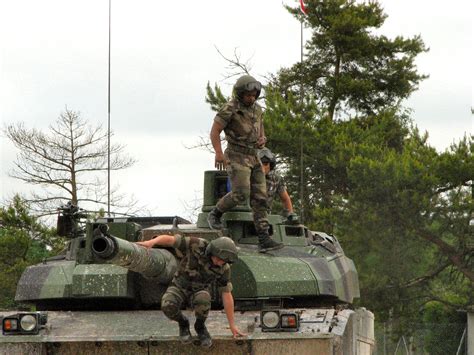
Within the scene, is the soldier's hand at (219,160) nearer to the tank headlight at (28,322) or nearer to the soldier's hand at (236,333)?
the soldier's hand at (236,333)

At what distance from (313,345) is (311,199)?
22162 millimetres

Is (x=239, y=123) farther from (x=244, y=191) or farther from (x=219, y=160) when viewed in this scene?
(x=244, y=191)

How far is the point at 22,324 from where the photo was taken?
15.5 m

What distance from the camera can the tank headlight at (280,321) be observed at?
49.6 feet

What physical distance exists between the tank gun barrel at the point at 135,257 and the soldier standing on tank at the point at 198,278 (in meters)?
0.21

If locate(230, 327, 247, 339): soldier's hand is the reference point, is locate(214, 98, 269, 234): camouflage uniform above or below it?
above

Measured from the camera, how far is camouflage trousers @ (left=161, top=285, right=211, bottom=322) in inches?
590

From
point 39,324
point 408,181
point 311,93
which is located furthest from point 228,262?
point 311,93

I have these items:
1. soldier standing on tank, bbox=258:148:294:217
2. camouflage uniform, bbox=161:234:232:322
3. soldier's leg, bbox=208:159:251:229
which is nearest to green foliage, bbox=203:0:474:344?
soldier standing on tank, bbox=258:148:294:217

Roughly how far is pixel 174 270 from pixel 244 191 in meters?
1.83

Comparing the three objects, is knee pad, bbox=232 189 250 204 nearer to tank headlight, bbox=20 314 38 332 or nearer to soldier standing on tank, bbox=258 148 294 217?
soldier standing on tank, bbox=258 148 294 217

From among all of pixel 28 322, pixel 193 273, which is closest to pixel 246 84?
pixel 193 273

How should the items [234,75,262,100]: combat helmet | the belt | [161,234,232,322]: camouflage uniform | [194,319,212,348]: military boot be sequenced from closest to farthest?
[194,319,212,348]: military boot
[161,234,232,322]: camouflage uniform
[234,75,262,100]: combat helmet
the belt

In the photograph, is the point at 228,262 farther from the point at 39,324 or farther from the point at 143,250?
the point at 39,324
